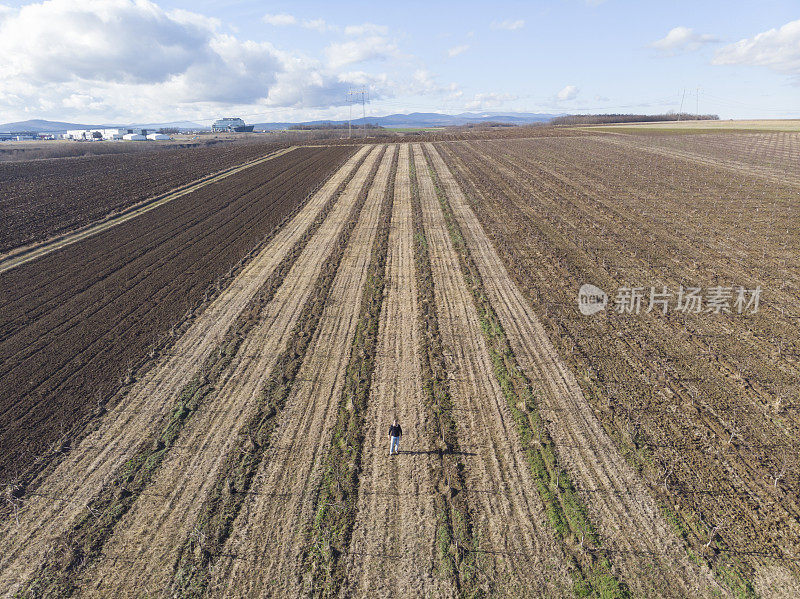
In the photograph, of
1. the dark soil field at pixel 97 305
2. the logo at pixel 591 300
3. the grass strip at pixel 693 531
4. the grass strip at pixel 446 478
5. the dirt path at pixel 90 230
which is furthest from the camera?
the dirt path at pixel 90 230

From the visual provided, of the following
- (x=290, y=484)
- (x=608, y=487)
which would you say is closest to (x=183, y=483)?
(x=290, y=484)

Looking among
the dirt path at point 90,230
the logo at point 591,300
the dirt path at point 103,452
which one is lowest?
the dirt path at point 103,452

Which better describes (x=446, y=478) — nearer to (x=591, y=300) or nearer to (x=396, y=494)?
(x=396, y=494)

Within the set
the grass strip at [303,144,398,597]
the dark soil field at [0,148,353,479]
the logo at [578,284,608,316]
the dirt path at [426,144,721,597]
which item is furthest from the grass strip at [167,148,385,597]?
the logo at [578,284,608,316]

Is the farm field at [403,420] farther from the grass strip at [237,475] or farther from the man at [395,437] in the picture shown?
the man at [395,437]

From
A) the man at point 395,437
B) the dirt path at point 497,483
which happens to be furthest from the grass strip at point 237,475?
the dirt path at point 497,483

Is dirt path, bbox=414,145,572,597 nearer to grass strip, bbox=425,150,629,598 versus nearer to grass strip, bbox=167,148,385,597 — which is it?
grass strip, bbox=425,150,629,598
